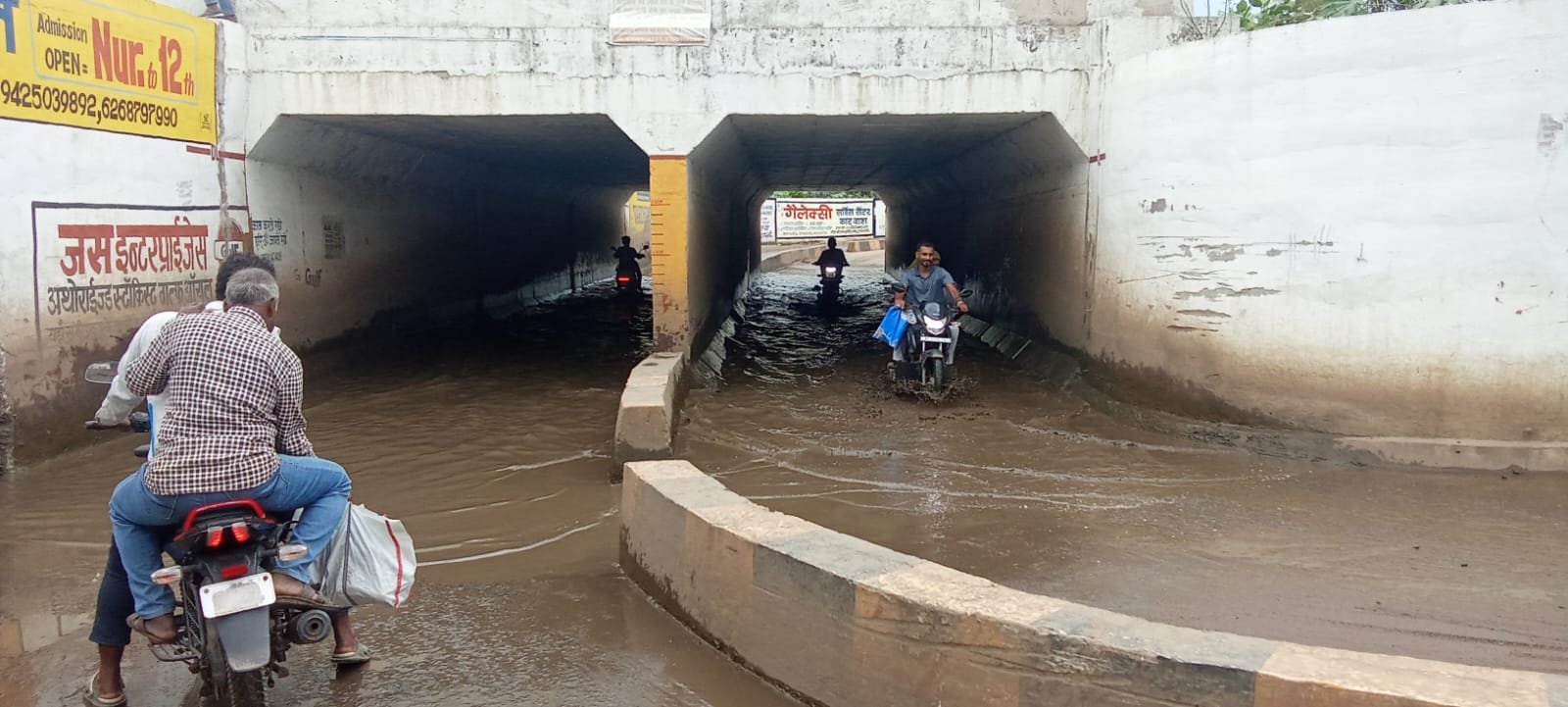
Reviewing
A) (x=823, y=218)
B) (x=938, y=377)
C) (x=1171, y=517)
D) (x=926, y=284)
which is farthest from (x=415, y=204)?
(x=823, y=218)

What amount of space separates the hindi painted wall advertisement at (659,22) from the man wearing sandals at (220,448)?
6.71m

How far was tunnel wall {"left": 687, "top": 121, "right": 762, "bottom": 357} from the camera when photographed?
10320 millimetres

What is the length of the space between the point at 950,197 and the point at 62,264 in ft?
41.3

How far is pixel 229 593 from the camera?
9.87ft

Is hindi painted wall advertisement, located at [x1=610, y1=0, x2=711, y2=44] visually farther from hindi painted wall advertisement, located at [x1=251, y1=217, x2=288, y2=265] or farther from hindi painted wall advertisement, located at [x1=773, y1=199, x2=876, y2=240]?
hindi painted wall advertisement, located at [x1=773, y1=199, x2=876, y2=240]

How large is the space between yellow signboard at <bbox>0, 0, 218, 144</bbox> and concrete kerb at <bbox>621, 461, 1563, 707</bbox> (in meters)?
6.25

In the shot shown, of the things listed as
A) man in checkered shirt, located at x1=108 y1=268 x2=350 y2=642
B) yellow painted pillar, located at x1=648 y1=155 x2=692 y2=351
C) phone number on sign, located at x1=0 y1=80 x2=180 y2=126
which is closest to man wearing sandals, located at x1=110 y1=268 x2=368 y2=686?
man in checkered shirt, located at x1=108 y1=268 x2=350 y2=642

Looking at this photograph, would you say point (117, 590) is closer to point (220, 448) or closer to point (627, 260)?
point (220, 448)

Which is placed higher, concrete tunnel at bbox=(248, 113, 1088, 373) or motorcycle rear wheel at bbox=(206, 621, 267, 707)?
concrete tunnel at bbox=(248, 113, 1088, 373)

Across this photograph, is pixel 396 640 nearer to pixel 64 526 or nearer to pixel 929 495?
pixel 64 526

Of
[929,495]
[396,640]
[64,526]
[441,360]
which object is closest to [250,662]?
[396,640]

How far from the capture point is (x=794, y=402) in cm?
956

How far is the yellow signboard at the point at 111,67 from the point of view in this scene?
6.88 meters

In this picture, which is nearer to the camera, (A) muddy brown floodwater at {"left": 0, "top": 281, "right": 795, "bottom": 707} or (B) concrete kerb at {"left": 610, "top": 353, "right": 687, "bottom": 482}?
(A) muddy brown floodwater at {"left": 0, "top": 281, "right": 795, "bottom": 707}
